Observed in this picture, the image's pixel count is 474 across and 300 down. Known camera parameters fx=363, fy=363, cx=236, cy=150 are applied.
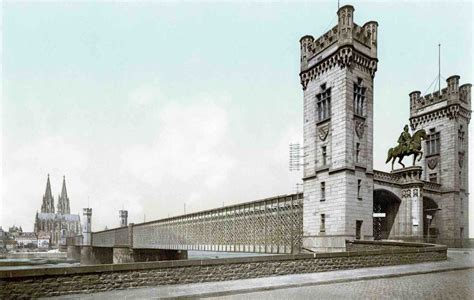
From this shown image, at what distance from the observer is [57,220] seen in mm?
160250

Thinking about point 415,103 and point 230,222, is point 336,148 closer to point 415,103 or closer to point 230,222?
point 415,103

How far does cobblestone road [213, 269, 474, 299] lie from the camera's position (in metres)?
10.6

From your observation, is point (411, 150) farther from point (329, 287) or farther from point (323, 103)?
point (329, 287)

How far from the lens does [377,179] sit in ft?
106

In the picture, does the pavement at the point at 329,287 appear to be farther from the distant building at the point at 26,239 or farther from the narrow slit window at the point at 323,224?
the distant building at the point at 26,239

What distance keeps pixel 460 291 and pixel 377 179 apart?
2193 cm

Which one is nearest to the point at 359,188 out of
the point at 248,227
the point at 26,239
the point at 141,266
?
the point at 248,227

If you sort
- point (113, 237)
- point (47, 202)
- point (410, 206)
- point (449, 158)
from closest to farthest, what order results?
point (410, 206)
point (449, 158)
point (113, 237)
point (47, 202)

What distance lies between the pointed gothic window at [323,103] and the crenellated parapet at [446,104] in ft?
56.7

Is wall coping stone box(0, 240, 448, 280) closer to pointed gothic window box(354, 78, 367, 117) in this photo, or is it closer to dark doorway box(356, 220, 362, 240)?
dark doorway box(356, 220, 362, 240)

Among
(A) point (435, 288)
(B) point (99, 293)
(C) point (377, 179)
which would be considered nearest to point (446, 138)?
(C) point (377, 179)

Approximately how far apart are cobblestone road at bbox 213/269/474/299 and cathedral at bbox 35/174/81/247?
6230 inches

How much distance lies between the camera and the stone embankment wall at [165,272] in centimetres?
1068

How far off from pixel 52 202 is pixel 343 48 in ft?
571
